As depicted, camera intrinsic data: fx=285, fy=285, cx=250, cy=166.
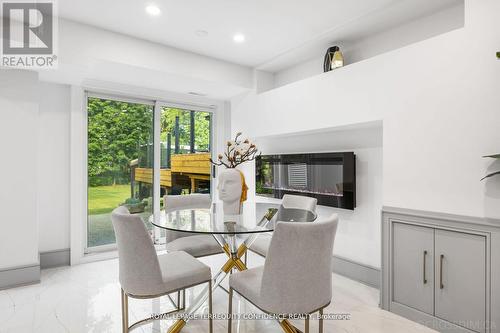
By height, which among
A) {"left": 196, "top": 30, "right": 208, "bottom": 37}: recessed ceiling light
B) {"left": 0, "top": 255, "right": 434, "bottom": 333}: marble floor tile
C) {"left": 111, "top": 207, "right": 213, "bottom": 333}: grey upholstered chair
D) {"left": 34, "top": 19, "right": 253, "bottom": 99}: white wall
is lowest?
{"left": 0, "top": 255, "right": 434, "bottom": 333}: marble floor tile

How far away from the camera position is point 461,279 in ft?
6.93

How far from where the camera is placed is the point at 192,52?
3691mm

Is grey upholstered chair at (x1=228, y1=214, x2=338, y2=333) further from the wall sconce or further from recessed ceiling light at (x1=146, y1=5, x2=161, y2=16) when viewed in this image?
recessed ceiling light at (x1=146, y1=5, x2=161, y2=16)

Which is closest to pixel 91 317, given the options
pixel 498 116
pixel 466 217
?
pixel 466 217

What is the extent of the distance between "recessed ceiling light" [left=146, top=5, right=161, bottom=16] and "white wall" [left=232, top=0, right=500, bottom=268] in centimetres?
196

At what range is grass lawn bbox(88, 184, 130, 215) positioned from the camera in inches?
157

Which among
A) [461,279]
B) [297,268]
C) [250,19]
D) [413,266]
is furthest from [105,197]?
[461,279]

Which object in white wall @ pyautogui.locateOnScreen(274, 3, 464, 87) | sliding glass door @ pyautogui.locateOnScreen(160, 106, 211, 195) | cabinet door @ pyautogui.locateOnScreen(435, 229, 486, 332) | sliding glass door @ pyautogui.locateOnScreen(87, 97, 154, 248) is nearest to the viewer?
cabinet door @ pyautogui.locateOnScreen(435, 229, 486, 332)

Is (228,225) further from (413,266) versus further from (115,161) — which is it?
(115,161)

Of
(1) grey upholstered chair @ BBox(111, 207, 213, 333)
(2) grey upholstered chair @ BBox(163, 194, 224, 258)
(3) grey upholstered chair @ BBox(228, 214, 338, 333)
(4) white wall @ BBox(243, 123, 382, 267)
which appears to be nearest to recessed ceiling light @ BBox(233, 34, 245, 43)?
(4) white wall @ BBox(243, 123, 382, 267)

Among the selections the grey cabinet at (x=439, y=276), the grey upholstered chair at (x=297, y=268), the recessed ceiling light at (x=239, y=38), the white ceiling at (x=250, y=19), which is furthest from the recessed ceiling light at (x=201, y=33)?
the grey cabinet at (x=439, y=276)

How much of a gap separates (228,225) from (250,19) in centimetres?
210

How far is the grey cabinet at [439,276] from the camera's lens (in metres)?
2.03

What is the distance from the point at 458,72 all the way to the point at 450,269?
1494mm
